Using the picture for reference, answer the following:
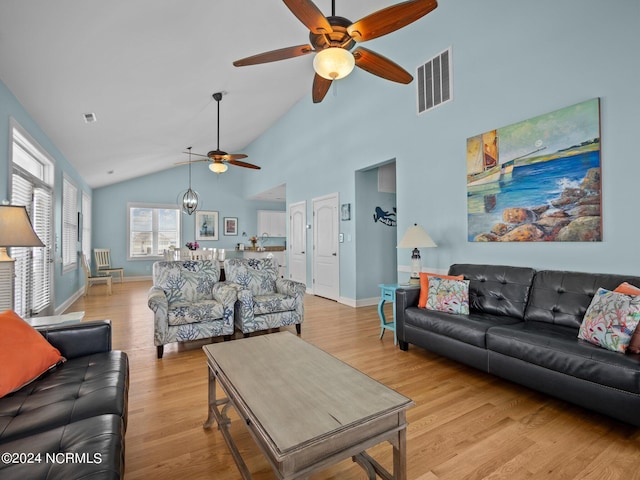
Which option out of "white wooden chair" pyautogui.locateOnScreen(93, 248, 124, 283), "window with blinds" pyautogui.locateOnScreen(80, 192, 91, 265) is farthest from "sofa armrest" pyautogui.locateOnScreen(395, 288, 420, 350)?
"white wooden chair" pyautogui.locateOnScreen(93, 248, 124, 283)

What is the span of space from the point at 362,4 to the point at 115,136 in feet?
13.6

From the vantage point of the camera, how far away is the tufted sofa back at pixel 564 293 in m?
2.40

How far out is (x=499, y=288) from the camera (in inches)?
118

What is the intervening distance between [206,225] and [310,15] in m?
8.92

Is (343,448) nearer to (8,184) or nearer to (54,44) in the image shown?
(54,44)

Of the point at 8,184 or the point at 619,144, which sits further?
the point at 8,184

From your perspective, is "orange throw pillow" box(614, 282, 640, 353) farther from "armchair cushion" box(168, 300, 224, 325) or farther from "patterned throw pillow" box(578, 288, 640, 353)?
"armchair cushion" box(168, 300, 224, 325)

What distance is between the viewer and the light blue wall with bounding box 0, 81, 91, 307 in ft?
9.33

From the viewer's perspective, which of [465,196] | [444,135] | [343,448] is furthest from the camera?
[444,135]

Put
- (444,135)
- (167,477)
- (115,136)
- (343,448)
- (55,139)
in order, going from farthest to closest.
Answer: (115,136)
(55,139)
(444,135)
(167,477)
(343,448)

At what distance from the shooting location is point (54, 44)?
249 cm

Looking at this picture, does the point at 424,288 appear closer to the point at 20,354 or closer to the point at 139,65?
the point at 20,354

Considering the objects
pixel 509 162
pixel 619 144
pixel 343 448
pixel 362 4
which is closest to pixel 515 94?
pixel 509 162

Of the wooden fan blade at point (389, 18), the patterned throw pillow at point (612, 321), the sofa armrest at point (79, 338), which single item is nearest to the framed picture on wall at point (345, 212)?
the wooden fan blade at point (389, 18)
